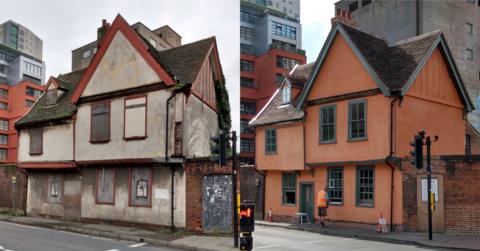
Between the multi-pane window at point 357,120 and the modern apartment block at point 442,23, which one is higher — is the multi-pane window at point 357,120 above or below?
below

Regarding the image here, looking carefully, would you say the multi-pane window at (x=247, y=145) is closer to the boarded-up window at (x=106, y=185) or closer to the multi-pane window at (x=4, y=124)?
the multi-pane window at (x=4, y=124)

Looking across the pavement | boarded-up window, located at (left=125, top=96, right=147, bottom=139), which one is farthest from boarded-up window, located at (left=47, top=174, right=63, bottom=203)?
the pavement

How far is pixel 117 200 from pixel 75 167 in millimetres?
3617

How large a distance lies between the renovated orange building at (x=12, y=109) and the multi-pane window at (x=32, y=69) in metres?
8.62

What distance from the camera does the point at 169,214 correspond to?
813 inches

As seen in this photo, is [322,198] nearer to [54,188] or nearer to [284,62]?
[54,188]

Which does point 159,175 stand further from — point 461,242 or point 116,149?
point 461,242

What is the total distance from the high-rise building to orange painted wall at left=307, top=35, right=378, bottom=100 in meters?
81.5

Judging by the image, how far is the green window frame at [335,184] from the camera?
2512cm

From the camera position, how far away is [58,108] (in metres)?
28.3

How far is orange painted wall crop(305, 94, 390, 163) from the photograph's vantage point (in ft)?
75.9

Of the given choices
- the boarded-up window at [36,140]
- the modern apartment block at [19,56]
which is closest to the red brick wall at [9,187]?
the boarded-up window at [36,140]

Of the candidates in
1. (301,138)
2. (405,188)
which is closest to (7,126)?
(301,138)

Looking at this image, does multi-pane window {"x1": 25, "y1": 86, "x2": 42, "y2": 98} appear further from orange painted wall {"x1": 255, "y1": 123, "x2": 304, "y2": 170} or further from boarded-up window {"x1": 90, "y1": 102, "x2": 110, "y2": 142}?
boarded-up window {"x1": 90, "y1": 102, "x2": 110, "y2": 142}
